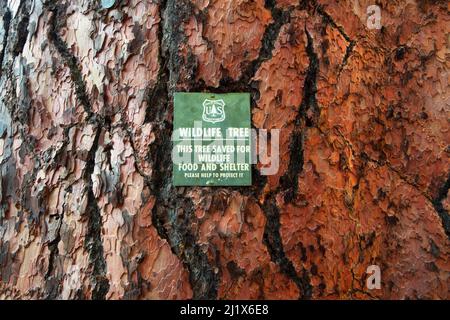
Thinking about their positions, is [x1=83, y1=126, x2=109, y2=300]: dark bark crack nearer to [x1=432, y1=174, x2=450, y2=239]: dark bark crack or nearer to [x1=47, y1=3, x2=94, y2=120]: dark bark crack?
[x1=47, y1=3, x2=94, y2=120]: dark bark crack

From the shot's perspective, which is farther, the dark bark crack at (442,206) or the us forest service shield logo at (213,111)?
the dark bark crack at (442,206)

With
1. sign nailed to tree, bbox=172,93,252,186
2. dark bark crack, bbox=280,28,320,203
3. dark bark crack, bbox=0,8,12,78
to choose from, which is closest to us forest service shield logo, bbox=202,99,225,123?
sign nailed to tree, bbox=172,93,252,186

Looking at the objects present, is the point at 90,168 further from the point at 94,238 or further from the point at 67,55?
the point at 67,55

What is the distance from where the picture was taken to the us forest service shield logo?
97 centimetres

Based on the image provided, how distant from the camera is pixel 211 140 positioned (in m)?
0.97

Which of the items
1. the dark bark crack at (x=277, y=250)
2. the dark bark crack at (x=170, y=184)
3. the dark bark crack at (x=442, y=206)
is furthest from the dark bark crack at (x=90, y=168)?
the dark bark crack at (x=442, y=206)

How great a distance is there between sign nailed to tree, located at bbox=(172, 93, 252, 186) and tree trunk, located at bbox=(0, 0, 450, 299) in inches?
0.9

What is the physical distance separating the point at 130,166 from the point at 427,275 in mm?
747

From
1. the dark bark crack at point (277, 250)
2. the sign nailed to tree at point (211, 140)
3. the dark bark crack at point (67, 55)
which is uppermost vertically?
the dark bark crack at point (67, 55)

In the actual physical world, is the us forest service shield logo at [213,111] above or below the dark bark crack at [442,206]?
above

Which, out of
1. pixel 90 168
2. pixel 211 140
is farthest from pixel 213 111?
pixel 90 168

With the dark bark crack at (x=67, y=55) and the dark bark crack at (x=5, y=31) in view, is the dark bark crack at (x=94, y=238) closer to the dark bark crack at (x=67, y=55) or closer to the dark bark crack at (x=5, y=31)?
the dark bark crack at (x=67, y=55)

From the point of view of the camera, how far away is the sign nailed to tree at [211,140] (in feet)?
3.14

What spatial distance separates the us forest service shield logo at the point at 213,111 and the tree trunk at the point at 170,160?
3cm
